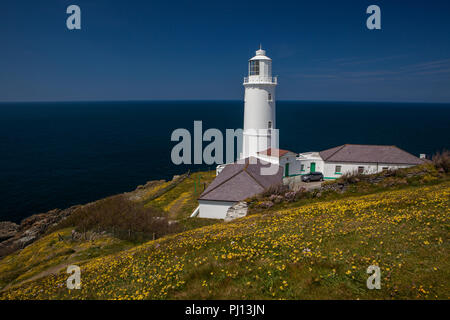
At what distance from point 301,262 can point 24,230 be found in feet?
142

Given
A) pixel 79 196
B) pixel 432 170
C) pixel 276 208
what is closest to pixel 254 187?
pixel 276 208

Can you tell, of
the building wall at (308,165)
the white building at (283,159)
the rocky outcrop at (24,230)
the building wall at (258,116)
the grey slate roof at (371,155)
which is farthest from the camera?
the building wall at (308,165)

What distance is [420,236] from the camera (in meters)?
10.9

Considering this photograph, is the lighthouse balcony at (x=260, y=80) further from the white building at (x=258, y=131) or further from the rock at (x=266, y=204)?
the rock at (x=266, y=204)

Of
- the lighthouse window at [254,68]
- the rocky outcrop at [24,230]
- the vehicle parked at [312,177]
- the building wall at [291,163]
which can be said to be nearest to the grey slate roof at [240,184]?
the building wall at [291,163]

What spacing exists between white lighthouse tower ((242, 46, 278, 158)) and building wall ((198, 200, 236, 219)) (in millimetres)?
15516

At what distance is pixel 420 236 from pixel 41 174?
7955 cm

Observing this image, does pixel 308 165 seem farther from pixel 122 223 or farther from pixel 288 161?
pixel 122 223

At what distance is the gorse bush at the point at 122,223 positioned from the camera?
24375 mm

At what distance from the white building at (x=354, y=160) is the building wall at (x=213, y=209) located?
58.5 feet

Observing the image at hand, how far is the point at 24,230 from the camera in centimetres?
3888

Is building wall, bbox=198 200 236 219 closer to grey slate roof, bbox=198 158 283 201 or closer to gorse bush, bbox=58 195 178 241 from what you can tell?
grey slate roof, bbox=198 158 283 201

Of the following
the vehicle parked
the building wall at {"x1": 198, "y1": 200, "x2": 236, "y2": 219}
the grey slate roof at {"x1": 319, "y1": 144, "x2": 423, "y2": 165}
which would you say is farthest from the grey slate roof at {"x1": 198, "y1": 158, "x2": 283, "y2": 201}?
the grey slate roof at {"x1": 319, "y1": 144, "x2": 423, "y2": 165}
